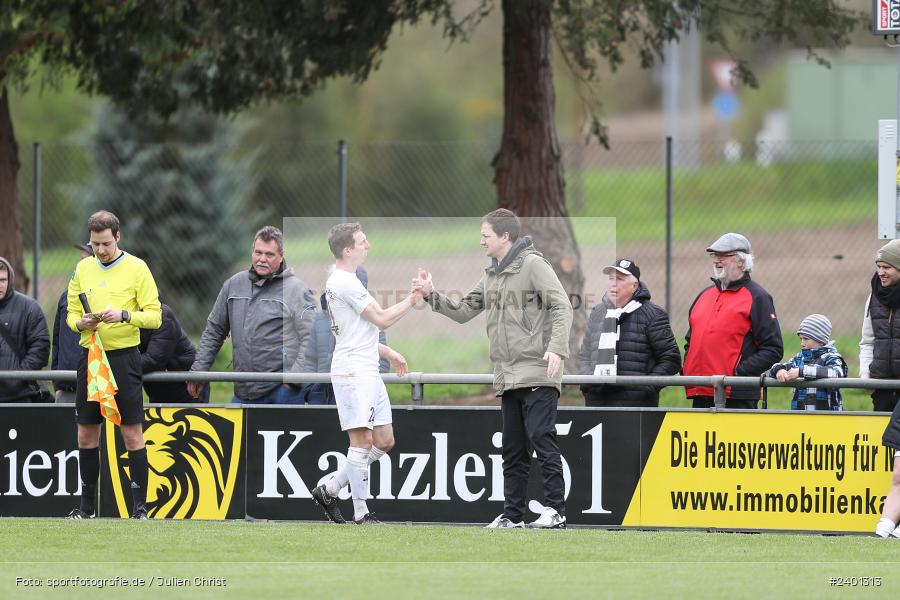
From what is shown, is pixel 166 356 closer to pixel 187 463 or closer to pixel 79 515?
pixel 187 463

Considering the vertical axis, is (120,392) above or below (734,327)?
below

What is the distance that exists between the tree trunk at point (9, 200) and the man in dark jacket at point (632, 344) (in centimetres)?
831

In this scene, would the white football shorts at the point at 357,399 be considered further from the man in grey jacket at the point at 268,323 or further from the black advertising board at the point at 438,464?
the man in grey jacket at the point at 268,323

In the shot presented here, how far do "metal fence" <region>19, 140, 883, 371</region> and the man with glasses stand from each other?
6.68 m

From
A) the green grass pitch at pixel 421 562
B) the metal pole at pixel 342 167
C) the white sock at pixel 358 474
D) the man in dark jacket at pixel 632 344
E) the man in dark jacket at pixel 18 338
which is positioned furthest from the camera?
the metal pole at pixel 342 167

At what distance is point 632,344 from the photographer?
10570mm

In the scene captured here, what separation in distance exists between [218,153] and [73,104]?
18.8 meters

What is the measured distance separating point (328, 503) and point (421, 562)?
1.59 meters

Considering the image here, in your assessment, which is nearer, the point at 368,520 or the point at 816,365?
the point at 816,365

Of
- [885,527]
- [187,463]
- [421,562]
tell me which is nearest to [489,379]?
[421,562]

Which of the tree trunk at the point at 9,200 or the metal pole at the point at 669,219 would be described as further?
the tree trunk at the point at 9,200

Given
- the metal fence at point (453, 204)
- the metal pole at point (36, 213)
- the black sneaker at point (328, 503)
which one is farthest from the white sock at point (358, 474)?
the metal fence at point (453, 204)

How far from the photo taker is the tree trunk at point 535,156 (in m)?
15.2

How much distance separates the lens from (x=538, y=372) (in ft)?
31.1
